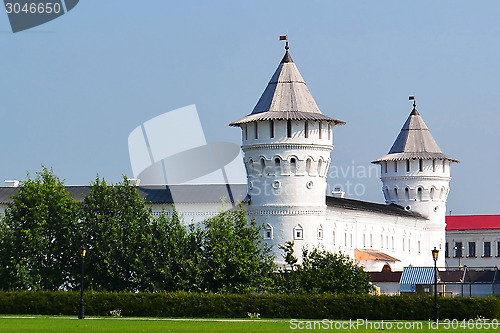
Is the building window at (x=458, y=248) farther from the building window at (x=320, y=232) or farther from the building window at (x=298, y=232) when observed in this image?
the building window at (x=298, y=232)

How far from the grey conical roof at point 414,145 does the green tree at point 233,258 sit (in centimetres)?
2865

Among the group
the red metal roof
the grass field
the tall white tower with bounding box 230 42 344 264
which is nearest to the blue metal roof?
the tall white tower with bounding box 230 42 344 264

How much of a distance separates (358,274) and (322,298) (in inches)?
333

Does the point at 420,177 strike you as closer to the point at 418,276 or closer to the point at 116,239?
the point at 418,276

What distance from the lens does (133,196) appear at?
67.6 meters

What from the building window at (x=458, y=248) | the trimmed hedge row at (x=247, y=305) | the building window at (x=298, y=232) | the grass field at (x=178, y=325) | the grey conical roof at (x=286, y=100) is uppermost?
the grey conical roof at (x=286, y=100)

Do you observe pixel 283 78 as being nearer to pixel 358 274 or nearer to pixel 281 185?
pixel 281 185

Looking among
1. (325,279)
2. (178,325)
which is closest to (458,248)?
(325,279)

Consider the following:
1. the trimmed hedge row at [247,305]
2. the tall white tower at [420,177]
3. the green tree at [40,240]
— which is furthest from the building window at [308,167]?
the tall white tower at [420,177]

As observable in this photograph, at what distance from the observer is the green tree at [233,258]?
63188 millimetres

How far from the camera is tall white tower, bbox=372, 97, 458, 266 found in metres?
92.5

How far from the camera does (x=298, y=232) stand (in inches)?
2768

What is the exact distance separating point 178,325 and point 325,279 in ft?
53.9

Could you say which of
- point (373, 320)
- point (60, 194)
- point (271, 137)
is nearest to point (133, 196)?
point (60, 194)
